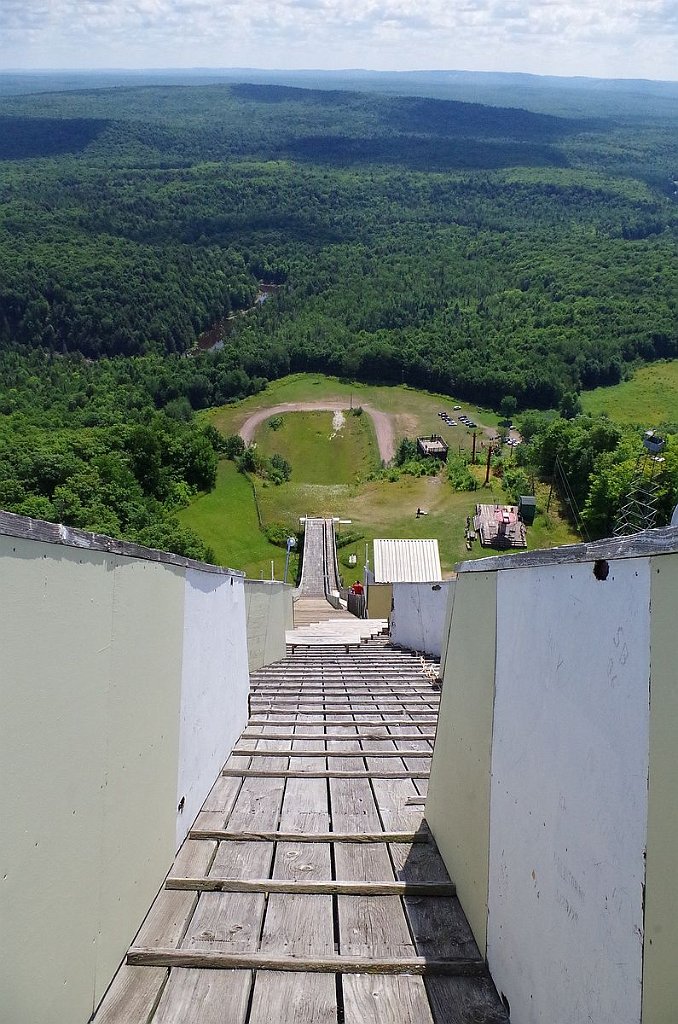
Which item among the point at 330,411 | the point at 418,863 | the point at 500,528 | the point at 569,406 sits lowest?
the point at 418,863

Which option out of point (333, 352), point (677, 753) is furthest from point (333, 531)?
point (333, 352)

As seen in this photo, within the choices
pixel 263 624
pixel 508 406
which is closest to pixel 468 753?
pixel 263 624

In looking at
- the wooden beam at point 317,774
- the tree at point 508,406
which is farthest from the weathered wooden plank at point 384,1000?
the tree at point 508,406

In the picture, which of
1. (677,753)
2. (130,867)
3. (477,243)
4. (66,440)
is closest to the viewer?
(677,753)

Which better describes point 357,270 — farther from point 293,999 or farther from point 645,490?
point 293,999

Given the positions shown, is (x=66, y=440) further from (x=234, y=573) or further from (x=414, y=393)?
(x=234, y=573)

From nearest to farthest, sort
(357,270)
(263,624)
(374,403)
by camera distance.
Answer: (263,624) → (374,403) → (357,270)
